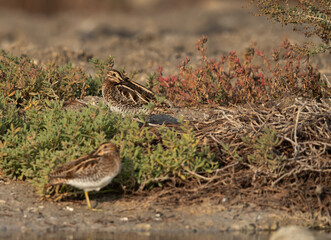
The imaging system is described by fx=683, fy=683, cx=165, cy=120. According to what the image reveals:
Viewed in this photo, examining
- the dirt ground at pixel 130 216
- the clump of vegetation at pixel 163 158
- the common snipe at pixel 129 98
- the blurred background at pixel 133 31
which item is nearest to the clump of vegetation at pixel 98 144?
the clump of vegetation at pixel 163 158

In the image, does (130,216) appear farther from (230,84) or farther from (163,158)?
(230,84)

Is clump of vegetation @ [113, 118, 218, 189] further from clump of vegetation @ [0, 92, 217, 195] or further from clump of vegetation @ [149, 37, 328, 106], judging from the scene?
clump of vegetation @ [149, 37, 328, 106]

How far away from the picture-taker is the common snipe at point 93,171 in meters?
8.16

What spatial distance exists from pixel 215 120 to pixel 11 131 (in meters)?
2.83

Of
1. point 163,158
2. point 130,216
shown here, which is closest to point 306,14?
point 163,158

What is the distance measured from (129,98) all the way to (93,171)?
9.72 feet

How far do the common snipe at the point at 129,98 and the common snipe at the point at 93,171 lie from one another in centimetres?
247

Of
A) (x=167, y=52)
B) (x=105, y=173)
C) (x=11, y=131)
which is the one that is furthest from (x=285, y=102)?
(x=167, y=52)

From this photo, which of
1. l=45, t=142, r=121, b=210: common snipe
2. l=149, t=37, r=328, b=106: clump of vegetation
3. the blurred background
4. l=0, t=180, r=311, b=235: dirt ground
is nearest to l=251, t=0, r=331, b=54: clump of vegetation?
l=149, t=37, r=328, b=106: clump of vegetation

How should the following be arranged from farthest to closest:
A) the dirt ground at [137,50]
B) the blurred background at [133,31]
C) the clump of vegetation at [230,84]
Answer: the blurred background at [133,31]
the clump of vegetation at [230,84]
the dirt ground at [137,50]

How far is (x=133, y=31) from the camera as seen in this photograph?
25750 mm

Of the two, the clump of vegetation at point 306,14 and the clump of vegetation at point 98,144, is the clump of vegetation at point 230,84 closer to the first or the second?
the clump of vegetation at point 306,14

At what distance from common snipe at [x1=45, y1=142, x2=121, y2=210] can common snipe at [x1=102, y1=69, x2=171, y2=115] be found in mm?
2468

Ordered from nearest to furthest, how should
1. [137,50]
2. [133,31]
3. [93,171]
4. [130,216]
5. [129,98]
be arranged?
[93,171]
[130,216]
[129,98]
[137,50]
[133,31]
